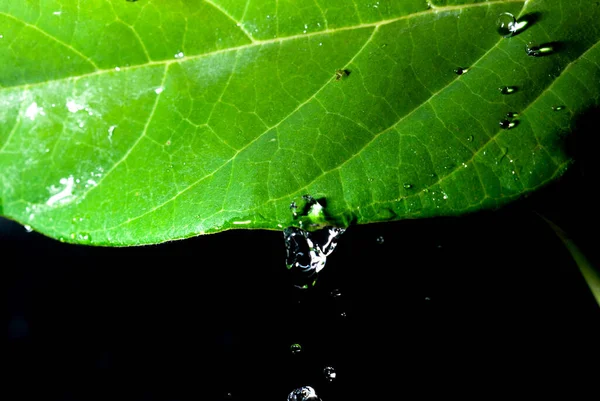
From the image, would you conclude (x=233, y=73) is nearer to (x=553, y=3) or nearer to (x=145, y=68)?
(x=145, y=68)

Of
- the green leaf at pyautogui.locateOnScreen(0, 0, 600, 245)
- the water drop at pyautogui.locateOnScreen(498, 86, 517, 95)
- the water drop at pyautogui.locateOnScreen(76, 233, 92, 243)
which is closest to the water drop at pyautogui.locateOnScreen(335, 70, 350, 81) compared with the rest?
the green leaf at pyautogui.locateOnScreen(0, 0, 600, 245)

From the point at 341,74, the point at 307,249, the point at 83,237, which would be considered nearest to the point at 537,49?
the point at 341,74

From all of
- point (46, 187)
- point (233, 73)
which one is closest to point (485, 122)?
point (233, 73)

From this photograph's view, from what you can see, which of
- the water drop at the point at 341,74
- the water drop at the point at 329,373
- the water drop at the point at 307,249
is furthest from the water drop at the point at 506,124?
the water drop at the point at 329,373

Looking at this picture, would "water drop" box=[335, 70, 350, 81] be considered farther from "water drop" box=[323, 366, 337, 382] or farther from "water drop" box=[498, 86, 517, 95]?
"water drop" box=[323, 366, 337, 382]

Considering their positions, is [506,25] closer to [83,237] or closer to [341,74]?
[341,74]

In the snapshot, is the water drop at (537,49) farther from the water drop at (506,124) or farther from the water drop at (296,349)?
the water drop at (296,349)
